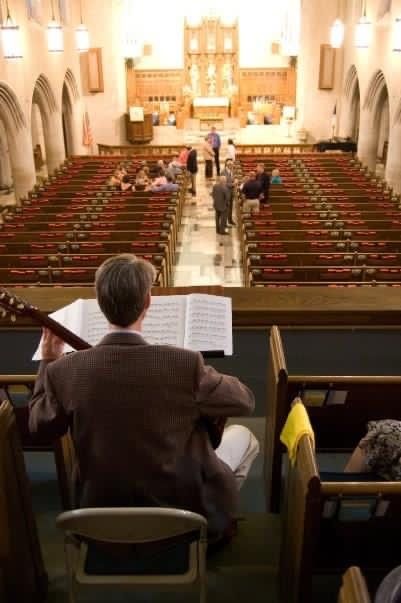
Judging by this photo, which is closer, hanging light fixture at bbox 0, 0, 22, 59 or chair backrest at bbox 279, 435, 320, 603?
chair backrest at bbox 279, 435, 320, 603

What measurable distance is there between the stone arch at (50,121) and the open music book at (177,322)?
13880 mm

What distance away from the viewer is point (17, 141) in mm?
12945

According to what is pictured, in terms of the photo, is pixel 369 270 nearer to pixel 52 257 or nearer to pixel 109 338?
pixel 52 257

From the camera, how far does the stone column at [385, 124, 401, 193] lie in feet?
42.7

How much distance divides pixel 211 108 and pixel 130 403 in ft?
65.1

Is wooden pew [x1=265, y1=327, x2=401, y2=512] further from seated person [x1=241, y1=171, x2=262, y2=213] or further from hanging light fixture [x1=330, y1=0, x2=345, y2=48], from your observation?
hanging light fixture [x1=330, y1=0, x2=345, y2=48]

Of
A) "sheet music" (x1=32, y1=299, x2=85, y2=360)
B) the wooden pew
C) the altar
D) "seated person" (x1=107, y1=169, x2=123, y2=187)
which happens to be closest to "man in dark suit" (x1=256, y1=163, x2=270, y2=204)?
"seated person" (x1=107, y1=169, x2=123, y2=187)

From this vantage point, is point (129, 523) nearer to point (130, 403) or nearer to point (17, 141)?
point (130, 403)

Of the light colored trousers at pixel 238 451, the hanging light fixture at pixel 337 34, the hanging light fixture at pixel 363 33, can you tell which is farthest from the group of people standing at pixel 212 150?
the light colored trousers at pixel 238 451

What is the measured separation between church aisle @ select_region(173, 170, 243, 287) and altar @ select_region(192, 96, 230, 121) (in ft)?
28.0

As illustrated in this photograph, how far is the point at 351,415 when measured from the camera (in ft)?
8.33

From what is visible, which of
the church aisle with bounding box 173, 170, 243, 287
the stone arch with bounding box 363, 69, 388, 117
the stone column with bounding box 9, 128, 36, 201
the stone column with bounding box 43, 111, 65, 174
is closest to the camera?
the church aisle with bounding box 173, 170, 243, 287

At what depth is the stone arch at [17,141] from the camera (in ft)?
41.4

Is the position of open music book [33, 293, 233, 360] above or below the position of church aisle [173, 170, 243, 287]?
above
